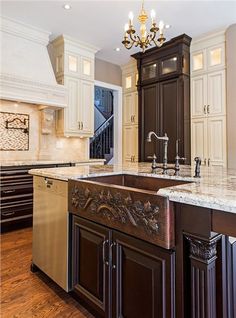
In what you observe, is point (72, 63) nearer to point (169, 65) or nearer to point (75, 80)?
point (75, 80)

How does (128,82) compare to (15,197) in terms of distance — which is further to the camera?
(128,82)

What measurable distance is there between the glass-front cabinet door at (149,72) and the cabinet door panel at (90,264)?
159 inches

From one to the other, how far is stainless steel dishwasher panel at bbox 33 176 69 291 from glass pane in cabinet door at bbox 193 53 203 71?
3.75 metres

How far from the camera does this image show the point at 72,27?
13.9 feet

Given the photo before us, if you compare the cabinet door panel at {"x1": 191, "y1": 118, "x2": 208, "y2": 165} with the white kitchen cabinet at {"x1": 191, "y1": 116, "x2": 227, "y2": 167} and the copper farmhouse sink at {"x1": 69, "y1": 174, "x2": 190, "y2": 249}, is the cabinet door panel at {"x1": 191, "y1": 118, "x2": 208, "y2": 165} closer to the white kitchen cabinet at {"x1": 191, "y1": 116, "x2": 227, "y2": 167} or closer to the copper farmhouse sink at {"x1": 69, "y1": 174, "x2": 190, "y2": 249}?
the white kitchen cabinet at {"x1": 191, "y1": 116, "x2": 227, "y2": 167}

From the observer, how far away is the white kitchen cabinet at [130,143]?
19.1 ft

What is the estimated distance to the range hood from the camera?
12.3 feet

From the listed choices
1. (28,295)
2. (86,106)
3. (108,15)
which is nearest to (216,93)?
(108,15)

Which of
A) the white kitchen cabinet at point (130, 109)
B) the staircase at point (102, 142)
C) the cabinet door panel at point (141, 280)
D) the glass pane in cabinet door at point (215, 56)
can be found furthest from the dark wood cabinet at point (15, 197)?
the staircase at point (102, 142)

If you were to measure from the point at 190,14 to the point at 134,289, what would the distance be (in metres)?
4.04

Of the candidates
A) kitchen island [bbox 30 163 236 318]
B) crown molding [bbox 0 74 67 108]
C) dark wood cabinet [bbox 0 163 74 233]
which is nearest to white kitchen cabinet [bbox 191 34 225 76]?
crown molding [bbox 0 74 67 108]

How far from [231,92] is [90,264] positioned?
374cm

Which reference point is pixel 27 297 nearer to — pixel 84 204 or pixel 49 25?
pixel 84 204

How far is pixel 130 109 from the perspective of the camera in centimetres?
589
